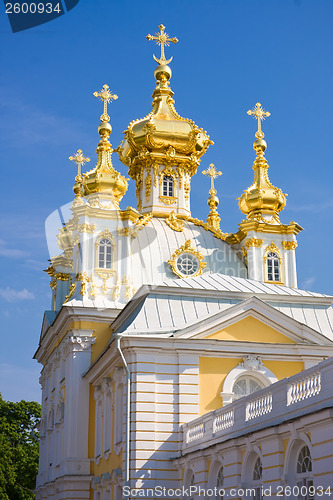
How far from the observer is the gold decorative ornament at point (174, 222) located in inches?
1296

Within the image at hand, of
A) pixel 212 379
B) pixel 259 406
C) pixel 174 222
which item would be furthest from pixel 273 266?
pixel 259 406

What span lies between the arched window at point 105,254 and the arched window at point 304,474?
16863mm

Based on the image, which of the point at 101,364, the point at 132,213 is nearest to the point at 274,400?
the point at 101,364

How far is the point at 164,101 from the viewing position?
36.9 m

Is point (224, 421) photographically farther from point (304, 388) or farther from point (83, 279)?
point (83, 279)

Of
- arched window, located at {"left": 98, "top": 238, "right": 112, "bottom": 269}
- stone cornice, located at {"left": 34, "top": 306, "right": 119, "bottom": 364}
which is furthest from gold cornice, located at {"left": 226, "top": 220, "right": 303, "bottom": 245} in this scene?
stone cornice, located at {"left": 34, "top": 306, "right": 119, "bottom": 364}

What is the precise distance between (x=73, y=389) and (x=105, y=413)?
305 cm

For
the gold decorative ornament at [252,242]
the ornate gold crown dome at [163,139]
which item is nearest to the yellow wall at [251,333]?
the gold decorative ornament at [252,242]

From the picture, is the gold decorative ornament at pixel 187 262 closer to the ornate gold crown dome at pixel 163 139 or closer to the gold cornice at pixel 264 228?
the gold cornice at pixel 264 228

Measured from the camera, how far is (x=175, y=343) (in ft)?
68.9

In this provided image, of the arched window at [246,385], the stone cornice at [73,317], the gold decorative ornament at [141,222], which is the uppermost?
the gold decorative ornament at [141,222]

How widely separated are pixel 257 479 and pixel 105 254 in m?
15.6

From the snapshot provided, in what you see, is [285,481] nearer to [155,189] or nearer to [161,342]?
[161,342]

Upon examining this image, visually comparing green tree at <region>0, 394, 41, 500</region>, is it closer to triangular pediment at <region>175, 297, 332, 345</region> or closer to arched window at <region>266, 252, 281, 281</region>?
arched window at <region>266, 252, 281, 281</region>
